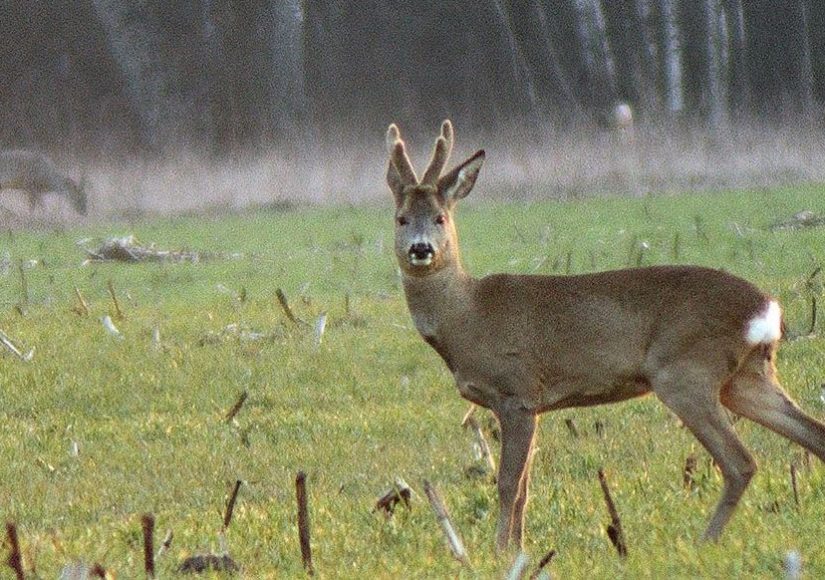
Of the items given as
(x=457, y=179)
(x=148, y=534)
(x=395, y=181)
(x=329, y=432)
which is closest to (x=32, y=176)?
(x=329, y=432)

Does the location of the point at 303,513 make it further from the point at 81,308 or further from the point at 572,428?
the point at 81,308

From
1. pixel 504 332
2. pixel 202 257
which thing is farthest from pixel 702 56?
pixel 504 332

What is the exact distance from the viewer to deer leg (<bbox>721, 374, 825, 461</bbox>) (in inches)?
268

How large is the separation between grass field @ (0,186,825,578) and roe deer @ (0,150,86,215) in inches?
268

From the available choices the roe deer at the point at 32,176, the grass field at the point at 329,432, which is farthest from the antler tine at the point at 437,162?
the roe deer at the point at 32,176

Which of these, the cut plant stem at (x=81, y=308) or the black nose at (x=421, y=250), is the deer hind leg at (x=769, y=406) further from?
the cut plant stem at (x=81, y=308)

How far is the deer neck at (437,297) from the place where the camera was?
754 centimetres

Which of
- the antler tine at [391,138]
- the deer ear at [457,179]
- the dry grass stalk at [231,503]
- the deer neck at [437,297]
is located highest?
the antler tine at [391,138]

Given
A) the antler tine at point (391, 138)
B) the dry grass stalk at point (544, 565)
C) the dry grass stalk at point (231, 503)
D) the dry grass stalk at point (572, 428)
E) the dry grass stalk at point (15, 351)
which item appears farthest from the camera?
the dry grass stalk at point (15, 351)

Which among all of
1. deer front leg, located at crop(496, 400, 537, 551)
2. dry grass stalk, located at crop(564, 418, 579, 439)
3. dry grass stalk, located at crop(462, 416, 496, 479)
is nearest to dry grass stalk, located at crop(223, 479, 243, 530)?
deer front leg, located at crop(496, 400, 537, 551)

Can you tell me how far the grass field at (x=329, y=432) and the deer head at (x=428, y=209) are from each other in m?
→ 0.98

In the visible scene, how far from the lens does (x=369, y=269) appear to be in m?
16.9

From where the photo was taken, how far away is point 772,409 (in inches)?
273

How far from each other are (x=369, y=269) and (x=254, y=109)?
12.0 meters
